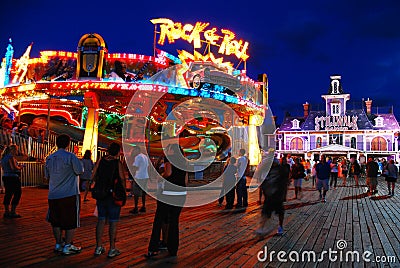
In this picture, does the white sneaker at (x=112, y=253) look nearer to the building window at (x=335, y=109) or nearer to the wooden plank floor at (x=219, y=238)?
the wooden plank floor at (x=219, y=238)

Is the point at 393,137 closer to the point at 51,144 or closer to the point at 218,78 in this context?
the point at 218,78

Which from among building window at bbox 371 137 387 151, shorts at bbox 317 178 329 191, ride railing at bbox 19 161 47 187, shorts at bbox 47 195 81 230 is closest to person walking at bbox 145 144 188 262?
shorts at bbox 47 195 81 230

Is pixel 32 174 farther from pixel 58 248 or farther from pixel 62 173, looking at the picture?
pixel 62 173

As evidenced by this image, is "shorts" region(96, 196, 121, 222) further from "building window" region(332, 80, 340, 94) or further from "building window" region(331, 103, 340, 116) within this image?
"building window" region(332, 80, 340, 94)

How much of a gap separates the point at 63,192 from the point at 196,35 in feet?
48.7

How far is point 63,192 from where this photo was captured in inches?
198

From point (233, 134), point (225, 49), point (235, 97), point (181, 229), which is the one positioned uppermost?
point (225, 49)

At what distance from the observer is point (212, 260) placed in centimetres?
507

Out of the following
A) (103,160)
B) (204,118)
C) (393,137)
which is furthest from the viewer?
(393,137)

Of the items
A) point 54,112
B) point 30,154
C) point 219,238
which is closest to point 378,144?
point 54,112

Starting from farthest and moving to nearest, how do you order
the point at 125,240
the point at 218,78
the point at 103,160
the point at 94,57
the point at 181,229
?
the point at 218,78
the point at 94,57
the point at 181,229
the point at 125,240
the point at 103,160

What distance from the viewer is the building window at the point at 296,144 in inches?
2010

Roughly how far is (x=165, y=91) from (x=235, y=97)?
4.43 metres

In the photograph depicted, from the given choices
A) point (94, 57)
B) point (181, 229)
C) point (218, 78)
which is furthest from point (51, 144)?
point (181, 229)
